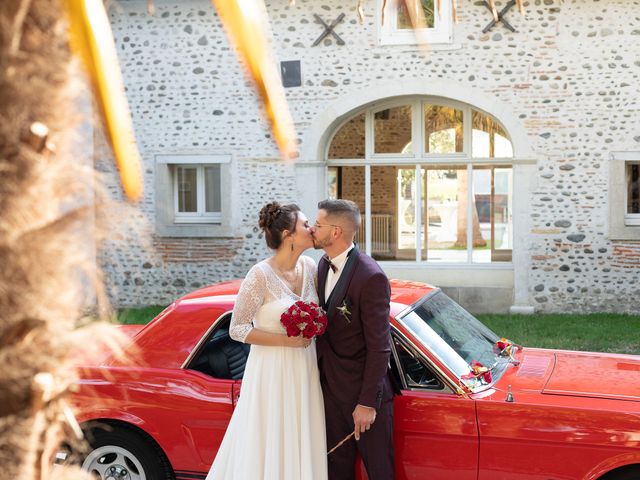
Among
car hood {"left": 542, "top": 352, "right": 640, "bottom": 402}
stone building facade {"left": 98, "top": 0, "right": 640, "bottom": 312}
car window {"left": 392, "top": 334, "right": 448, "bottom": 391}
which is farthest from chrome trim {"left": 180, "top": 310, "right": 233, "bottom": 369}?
stone building facade {"left": 98, "top": 0, "right": 640, "bottom": 312}

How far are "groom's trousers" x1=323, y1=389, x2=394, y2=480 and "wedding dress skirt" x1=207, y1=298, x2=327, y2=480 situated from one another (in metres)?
0.06

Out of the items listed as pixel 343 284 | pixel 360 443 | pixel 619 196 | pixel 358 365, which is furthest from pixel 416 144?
pixel 360 443

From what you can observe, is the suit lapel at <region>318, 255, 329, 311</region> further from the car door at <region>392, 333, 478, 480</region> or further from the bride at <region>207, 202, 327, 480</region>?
the car door at <region>392, 333, 478, 480</region>

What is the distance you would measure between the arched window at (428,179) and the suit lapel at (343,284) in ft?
30.5

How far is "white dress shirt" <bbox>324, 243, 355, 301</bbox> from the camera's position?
410 cm

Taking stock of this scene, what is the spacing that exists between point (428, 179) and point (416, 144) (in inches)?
25.4

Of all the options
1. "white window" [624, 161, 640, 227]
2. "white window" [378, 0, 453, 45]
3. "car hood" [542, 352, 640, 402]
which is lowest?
"car hood" [542, 352, 640, 402]

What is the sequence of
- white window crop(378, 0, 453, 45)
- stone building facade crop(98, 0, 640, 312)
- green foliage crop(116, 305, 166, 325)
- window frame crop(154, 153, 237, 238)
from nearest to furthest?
green foliage crop(116, 305, 166, 325) < stone building facade crop(98, 0, 640, 312) < white window crop(378, 0, 453, 45) < window frame crop(154, 153, 237, 238)

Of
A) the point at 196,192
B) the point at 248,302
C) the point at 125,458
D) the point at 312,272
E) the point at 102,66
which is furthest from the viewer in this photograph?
the point at 196,192

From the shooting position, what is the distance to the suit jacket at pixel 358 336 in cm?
388

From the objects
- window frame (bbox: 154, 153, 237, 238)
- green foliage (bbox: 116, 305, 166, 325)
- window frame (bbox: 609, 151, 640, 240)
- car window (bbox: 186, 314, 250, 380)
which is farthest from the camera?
window frame (bbox: 154, 153, 237, 238)

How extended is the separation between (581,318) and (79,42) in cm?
1107

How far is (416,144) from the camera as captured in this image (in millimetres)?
13172

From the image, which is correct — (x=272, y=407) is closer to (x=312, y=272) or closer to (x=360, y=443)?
(x=360, y=443)
